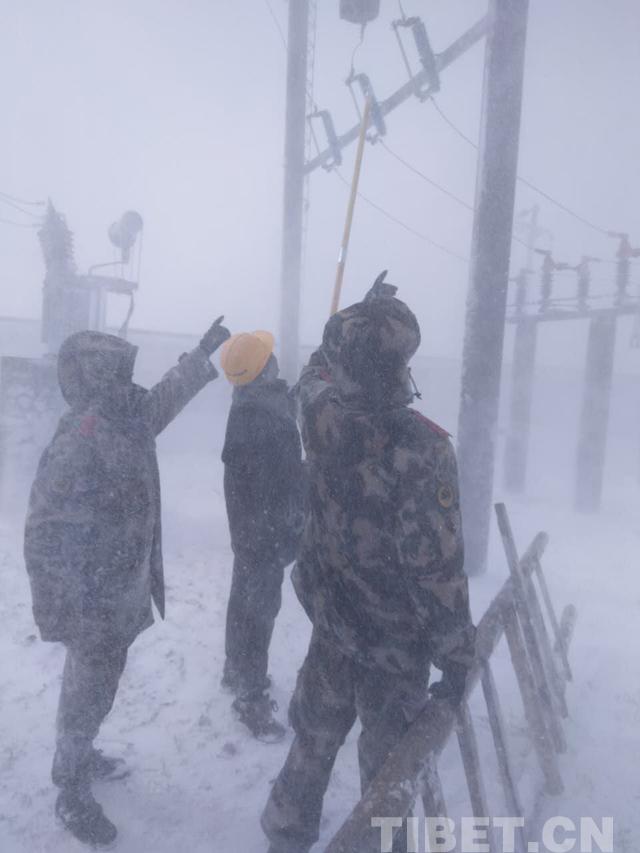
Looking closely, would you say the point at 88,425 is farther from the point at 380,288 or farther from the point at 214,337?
the point at 380,288

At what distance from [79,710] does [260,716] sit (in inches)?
47.6

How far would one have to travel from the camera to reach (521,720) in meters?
3.78

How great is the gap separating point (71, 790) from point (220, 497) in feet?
23.1

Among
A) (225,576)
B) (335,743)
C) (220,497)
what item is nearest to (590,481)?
(220,497)

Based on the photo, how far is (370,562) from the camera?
212 cm

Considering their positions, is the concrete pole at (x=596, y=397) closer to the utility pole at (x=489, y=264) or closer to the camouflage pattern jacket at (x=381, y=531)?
the utility pole at (x=489, y=264)

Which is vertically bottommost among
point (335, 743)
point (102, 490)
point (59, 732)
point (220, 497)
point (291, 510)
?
point (220, 497)

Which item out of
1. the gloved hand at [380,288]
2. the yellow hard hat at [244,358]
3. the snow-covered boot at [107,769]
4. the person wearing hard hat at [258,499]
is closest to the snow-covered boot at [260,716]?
the person wearing hard hat at [258,499]

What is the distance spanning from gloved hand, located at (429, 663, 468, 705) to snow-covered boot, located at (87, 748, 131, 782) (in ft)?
6.40

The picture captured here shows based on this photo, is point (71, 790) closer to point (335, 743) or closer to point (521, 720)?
point (335, 743)

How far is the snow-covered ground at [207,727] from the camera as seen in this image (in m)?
2.83

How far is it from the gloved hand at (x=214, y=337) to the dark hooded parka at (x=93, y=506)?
522mm
